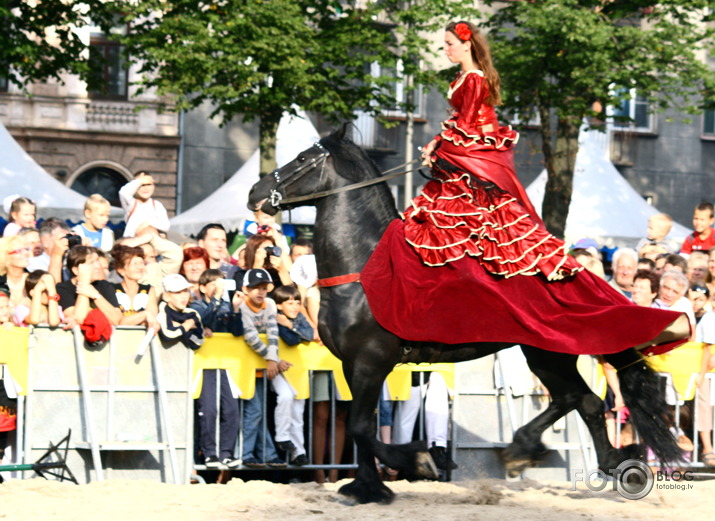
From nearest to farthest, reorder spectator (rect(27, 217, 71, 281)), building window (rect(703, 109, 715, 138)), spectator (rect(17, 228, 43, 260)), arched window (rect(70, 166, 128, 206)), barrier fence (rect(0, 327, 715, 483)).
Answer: barrier fence (rect(0, 327, 715, 483)), spectator (rect(17, 228, 43, 260)), spectator (rect(27, 217, 71, 281)), arched window (rect(70, 166, 128, 206)), building window (rect(703, 109, 715, 138))

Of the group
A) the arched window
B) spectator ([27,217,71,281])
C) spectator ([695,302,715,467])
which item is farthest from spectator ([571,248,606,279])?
the arched window

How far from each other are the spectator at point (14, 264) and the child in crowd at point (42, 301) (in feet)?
1.43

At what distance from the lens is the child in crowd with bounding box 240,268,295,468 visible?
10.1m

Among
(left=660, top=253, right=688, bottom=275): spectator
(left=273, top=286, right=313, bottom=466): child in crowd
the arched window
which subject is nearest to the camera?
(left=273, top=286, right=313, bottom=466): child in crowd

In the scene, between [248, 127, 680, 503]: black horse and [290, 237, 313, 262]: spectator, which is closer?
[248, 127, 680, 503]: black horse

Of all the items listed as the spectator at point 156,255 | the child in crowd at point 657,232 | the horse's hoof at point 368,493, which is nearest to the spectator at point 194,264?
the spectator at point 156,255

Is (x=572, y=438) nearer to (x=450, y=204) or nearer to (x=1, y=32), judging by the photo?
(x=450, y=204)

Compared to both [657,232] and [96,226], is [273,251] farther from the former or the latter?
[657,232]

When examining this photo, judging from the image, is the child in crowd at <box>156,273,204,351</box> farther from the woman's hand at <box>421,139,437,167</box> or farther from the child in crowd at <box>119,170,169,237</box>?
the child in crowd at <box>119,170,169,237</box>

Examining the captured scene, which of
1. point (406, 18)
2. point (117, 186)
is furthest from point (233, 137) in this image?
point (406, 18)

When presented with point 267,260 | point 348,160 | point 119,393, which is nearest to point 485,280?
point 348,160

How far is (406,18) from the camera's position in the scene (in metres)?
21.5

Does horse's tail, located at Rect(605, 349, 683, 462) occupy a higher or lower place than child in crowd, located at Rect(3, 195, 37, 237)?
lower

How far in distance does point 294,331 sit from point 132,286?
1406mm
